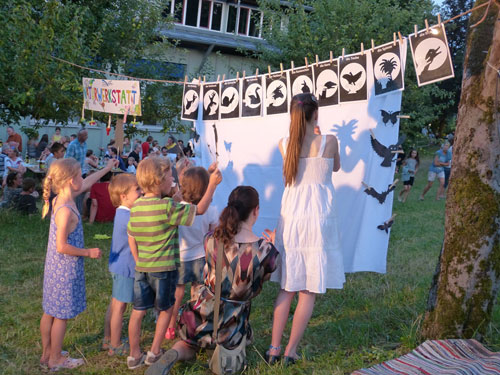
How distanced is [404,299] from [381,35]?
10.2m

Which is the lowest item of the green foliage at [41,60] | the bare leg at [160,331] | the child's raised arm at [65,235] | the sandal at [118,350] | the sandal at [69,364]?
the sandal at [69,364]

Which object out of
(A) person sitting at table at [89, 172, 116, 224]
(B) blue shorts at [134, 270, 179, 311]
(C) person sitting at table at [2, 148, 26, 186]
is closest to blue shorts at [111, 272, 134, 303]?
(B) blue shorts at [134, 270, 179, 311]

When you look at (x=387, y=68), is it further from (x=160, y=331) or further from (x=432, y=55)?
(x=160, y=331)

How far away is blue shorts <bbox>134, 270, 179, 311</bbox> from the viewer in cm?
371

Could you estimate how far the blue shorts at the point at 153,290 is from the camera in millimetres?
3711

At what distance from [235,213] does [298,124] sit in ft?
2.62

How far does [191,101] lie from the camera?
649 cm

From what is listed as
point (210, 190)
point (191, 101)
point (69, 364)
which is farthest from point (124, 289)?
point (191, 101)

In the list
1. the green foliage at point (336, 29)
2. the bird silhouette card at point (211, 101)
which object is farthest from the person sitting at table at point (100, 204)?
the green foliage at point (336, 29)

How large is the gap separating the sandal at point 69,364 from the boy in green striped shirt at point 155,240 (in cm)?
40

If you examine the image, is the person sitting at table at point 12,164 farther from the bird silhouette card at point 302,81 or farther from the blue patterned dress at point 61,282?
the blue patterned dress at point 61,282

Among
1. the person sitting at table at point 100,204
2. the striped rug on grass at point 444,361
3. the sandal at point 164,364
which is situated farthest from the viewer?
the person sitting at table at point 100,204

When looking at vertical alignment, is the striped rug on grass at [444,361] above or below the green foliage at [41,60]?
below

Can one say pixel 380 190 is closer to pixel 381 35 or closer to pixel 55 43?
pixel 55 43
